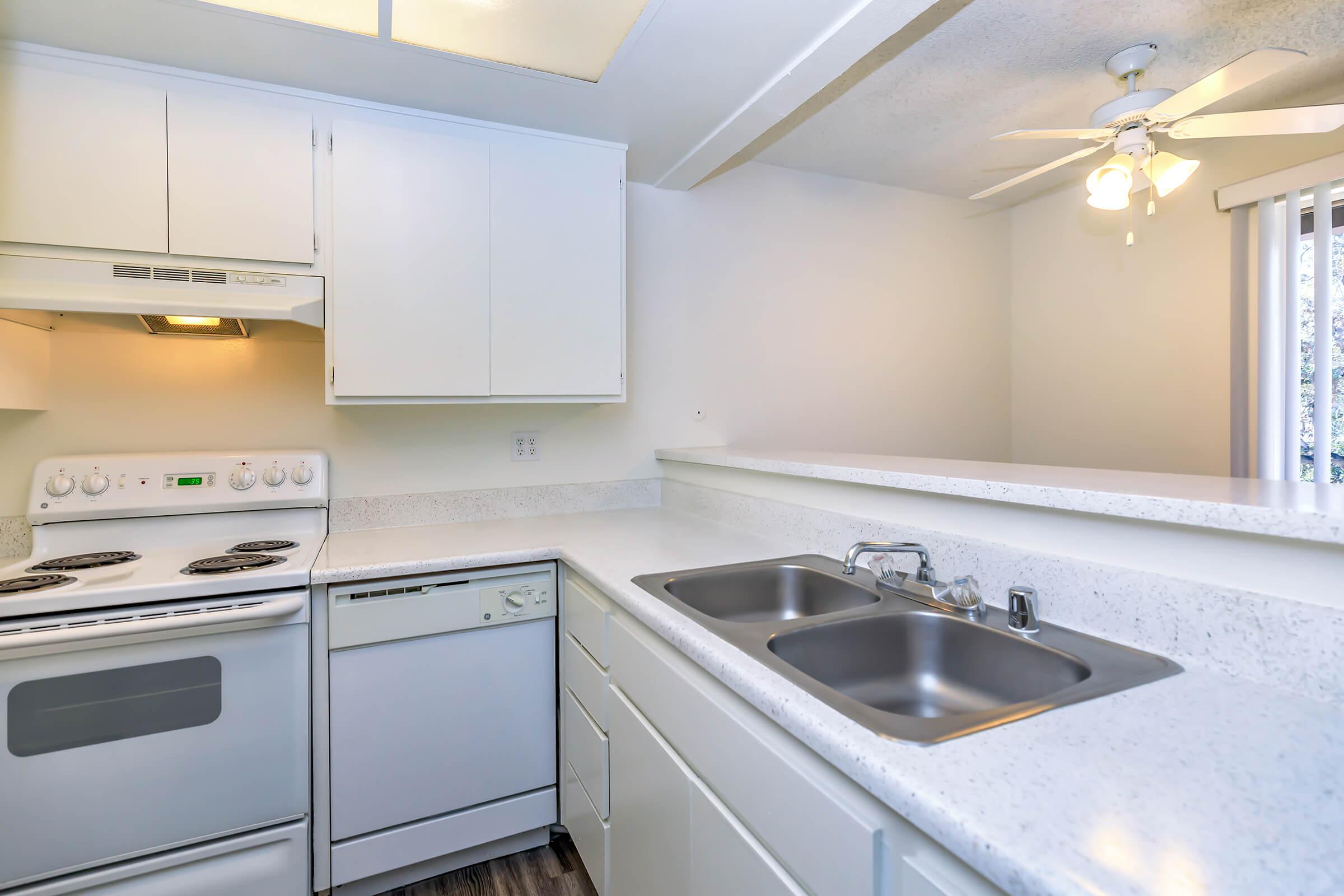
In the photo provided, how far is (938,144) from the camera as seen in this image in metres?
2.57

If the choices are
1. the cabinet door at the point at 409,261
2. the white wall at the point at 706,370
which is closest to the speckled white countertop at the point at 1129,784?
the cabinet door at the point at 409,261

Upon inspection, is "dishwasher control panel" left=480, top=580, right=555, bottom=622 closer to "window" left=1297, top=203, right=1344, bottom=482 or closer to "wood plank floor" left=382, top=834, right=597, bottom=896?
"wood plank floor" left=382, top=834, right=597, bottom=896

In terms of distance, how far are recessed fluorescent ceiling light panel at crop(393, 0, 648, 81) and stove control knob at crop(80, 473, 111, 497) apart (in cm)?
144

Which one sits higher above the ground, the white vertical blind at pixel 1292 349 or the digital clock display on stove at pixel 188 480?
the white vertical blind at pixel 1292 349

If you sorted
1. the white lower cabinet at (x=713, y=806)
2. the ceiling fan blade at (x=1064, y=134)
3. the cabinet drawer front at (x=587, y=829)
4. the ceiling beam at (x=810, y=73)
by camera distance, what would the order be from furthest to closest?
1. the ceiling fan blade at (x=1064, y=134)
2. the cabinet drawer front at (x=587, y=829)
3. the ceiling beam at (x=810, y=73)
4. the white lower cabinet at (x=713, y=806)

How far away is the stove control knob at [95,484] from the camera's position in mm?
1718

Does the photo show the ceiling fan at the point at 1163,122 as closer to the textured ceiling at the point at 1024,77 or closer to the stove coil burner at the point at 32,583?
the textured ceiling at the point at 1024,77

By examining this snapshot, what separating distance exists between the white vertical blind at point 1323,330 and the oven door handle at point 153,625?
138 inches

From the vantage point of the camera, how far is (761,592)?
5.15 ft

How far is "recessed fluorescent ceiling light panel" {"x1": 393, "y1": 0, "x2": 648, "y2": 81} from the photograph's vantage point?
146 cm

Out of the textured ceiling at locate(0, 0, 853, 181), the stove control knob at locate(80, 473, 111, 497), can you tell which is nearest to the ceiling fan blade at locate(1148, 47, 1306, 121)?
the textured ceiling at locate(0, 0, 853, 181)

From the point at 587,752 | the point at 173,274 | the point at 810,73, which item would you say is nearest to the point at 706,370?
the point at 810,73

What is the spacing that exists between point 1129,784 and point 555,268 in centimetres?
187

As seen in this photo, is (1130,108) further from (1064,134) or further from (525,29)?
(525,29)
